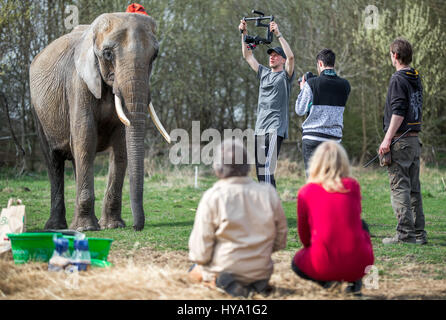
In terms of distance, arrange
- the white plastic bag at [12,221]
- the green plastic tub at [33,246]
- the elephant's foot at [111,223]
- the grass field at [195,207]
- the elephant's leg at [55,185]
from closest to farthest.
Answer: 1. the green plastic tub at [33,246]
2. the white plastic bag at [12,221]
3. the grass field at [195,207]
4. the elephant's foot at [111,223]
5. the elephant's leg at [55,185]

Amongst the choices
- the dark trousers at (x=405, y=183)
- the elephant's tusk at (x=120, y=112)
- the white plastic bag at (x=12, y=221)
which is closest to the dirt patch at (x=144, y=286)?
the white plastic bag at (x=12, y=221)

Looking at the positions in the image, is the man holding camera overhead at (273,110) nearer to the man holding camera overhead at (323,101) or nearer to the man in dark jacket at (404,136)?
the man holding camera overhead at (323,101)

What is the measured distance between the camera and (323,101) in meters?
7.70

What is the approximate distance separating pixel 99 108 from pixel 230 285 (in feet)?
15.7

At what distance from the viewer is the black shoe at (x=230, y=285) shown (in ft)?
15.3

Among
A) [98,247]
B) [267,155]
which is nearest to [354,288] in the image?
[98,247]

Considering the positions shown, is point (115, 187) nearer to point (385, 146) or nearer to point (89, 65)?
point (89, 65)

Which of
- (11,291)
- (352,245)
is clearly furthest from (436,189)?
(11,291)

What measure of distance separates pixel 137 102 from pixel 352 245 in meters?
4.32

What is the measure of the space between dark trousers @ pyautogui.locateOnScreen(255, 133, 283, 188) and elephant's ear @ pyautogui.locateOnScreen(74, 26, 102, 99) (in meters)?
2.30

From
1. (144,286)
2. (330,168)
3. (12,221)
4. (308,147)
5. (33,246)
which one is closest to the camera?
(330,168)

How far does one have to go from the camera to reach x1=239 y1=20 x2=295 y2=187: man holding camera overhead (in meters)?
8.27

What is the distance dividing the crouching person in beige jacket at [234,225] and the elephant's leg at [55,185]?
5.29 metres
